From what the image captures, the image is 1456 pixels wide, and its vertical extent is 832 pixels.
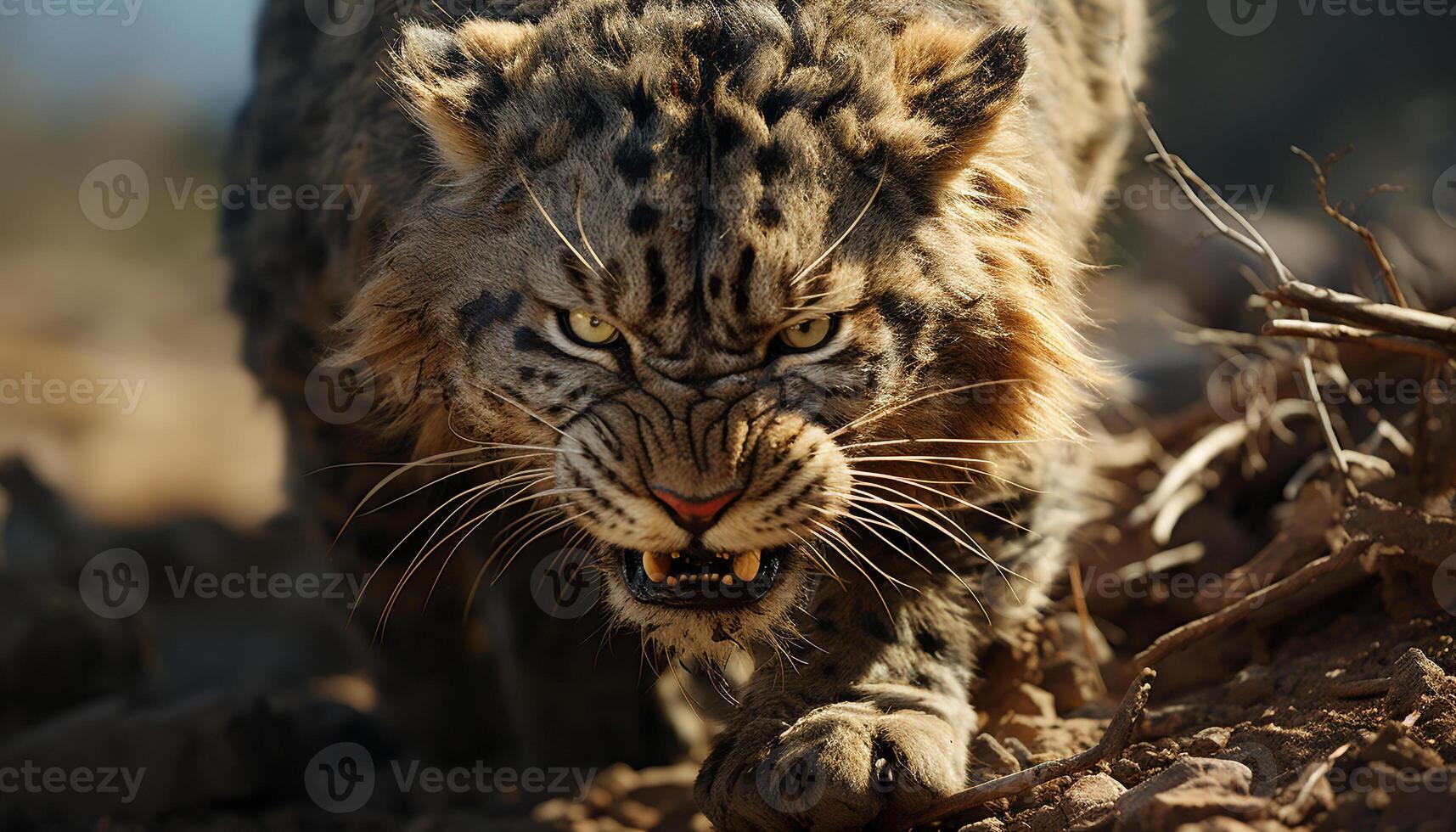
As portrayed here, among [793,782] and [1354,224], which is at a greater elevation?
[1354,224]

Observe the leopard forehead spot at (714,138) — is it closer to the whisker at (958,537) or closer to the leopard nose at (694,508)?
the leopard nose at (694,508)

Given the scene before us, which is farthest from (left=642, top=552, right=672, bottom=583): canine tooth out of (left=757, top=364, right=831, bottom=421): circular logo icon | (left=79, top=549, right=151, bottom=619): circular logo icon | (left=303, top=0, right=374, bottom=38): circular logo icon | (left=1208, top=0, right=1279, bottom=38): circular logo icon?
(left=1208, top=0, right=1279, bottom=38): circular logo icon

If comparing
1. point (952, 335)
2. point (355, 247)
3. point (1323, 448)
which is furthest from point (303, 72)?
point (1323, 448)

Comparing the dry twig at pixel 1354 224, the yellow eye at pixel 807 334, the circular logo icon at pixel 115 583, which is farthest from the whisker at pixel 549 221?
the circular logo icon at pixel 115 583

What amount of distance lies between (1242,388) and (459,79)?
11.1ft

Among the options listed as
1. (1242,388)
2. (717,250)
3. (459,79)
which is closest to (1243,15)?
(1242,388)

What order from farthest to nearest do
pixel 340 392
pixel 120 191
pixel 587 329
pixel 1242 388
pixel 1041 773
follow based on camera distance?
pixel 120 191 < pixel 1242 388 < pixel 340 392 < pixel 587 329 < pixel 1041 773

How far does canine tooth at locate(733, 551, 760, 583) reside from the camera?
3035 millimetres

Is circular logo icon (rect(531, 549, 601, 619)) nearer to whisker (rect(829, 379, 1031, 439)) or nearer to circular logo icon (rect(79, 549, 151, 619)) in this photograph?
whisker (rect(829, 379, 1031, 439))

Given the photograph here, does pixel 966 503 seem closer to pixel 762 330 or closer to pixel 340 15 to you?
pixel 762 330

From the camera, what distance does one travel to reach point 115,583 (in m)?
6.45

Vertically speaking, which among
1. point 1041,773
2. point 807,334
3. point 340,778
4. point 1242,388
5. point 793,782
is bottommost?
point 340,778

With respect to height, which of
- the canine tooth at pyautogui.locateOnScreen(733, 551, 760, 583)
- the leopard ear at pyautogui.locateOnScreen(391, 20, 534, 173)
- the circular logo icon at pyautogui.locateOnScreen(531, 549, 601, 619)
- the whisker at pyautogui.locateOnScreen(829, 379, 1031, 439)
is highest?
the leopard ear at pyautogui.locateOnScreen(391, 20, 534, 173)

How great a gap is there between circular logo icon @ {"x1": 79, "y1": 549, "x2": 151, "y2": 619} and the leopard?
264 cm
